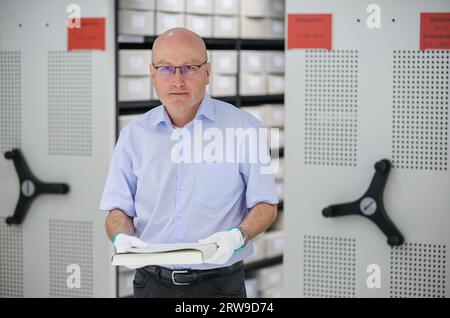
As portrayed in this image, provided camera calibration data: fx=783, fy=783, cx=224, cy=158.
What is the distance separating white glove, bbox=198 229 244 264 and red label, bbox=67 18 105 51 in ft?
5.21

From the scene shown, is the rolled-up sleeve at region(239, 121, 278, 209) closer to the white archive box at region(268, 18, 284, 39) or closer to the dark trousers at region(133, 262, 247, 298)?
the dark trousers at region(133, 262, 247, 298)

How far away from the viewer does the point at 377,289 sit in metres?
3.82

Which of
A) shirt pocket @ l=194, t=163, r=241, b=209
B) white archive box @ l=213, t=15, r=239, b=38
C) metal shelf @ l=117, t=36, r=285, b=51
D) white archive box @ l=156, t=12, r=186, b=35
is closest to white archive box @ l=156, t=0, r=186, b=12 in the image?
white archive box @ l=156, t=12, r=186, b=35

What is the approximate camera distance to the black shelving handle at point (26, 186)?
13.6ft

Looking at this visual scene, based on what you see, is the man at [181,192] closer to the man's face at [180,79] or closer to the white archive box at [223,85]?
the man's face at [180,79]

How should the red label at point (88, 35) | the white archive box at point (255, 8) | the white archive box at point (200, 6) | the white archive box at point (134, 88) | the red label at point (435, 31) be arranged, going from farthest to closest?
1. the white archive box at point (255, 8)
2. the white archive box at point (200, 6)
3. the white archive box at point (134, 88)
4. the red label at point (88, 35)
5. the red label at point (435, 31)

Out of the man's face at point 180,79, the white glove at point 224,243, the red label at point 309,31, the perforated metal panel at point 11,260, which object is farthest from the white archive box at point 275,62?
the white glove at point 224,243

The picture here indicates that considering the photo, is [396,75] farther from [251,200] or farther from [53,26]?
[53,26]

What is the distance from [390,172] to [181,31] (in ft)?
4.50

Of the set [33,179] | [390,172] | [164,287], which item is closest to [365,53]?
[390,172]

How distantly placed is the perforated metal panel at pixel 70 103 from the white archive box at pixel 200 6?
70 cm

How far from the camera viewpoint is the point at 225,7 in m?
4.62

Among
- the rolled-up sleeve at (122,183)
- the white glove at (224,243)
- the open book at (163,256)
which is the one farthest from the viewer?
the rolled-up sleeve at (122,183)
